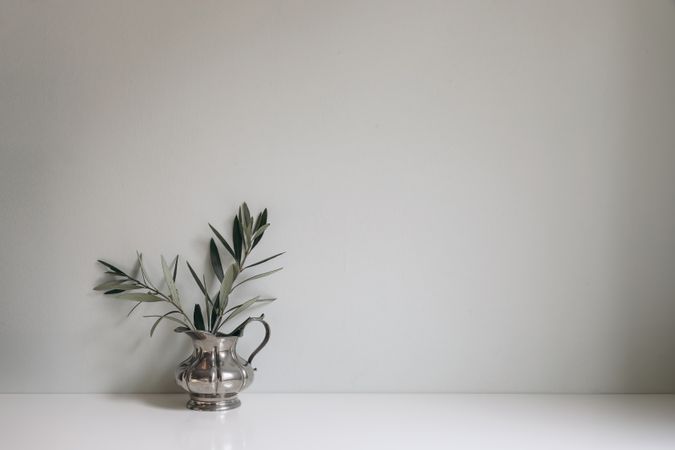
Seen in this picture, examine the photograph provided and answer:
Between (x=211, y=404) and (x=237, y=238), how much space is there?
0.40 meters

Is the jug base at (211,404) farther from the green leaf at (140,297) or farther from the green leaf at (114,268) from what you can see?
the green leaf at (114,268)

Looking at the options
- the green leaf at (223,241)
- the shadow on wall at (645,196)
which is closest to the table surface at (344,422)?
the shadow on wall at (645,196)

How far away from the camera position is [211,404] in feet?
5.04

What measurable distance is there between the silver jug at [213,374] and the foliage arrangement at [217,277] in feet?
0.17

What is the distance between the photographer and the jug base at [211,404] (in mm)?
1536

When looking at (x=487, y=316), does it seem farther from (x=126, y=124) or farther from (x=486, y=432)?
(x=126, y=124)

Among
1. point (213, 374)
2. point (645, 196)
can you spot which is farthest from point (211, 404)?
point (645, 196)

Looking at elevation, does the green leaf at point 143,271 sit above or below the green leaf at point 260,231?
below

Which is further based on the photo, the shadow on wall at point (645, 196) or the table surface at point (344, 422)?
the shadow on wall at point (645, 196)

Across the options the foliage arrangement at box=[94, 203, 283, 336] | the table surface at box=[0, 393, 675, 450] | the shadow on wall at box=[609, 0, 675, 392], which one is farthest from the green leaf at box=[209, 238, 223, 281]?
the shadow on wall at box=[609, 0, 675, 392]

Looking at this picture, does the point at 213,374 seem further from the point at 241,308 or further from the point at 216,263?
the point at 216,263

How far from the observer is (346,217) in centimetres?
172

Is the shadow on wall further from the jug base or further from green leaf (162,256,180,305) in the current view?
green leaf (162,256,180,305)

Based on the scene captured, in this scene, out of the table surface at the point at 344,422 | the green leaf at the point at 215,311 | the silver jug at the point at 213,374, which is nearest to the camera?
the table surface at the point at 344,422
